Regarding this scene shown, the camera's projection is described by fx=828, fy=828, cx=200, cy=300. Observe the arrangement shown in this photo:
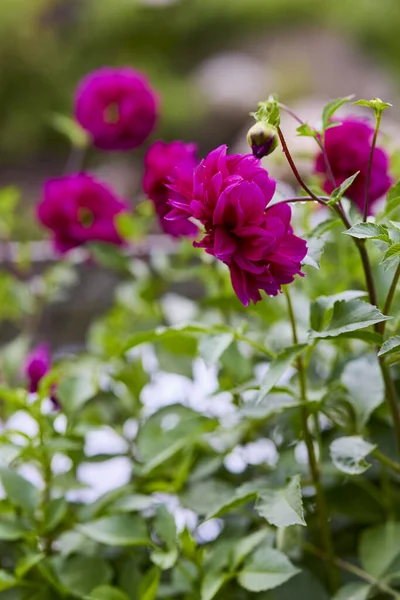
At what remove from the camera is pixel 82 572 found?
1.60ft

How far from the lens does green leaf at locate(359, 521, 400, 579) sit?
471 mm

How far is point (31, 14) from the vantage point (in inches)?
141

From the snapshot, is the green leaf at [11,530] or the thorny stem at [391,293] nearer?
the thorny stem at [391,293]

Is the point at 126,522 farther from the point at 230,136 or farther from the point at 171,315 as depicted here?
the point at 230,136

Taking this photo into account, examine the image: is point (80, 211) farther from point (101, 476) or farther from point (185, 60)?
point (185, 60)

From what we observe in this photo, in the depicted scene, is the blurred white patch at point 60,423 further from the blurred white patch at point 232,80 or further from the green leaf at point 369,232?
the blurred white patch at point 232,80

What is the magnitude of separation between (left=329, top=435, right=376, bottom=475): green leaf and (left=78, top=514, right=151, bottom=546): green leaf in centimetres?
12

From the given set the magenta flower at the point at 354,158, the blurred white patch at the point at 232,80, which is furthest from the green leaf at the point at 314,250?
the blurred white patch at the point at 232,80

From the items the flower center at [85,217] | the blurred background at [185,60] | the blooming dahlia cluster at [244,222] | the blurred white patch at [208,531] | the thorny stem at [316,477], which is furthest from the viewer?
the blurred background at [185,60]

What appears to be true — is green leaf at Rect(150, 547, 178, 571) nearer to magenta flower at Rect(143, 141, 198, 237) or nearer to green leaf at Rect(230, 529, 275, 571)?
green leaf at Rect(230, 529, 275, 571)

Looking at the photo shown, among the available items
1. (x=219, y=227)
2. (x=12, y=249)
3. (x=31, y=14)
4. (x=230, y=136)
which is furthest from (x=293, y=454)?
(x=31, y=14)

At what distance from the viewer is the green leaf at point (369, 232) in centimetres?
35

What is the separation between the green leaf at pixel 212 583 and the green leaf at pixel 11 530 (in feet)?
0.38

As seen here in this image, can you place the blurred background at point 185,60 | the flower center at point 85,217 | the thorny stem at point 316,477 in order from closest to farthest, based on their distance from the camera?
the thorny stem at point 316,477 → the flower center at point 85,217 → the blurred background at point 185,60
